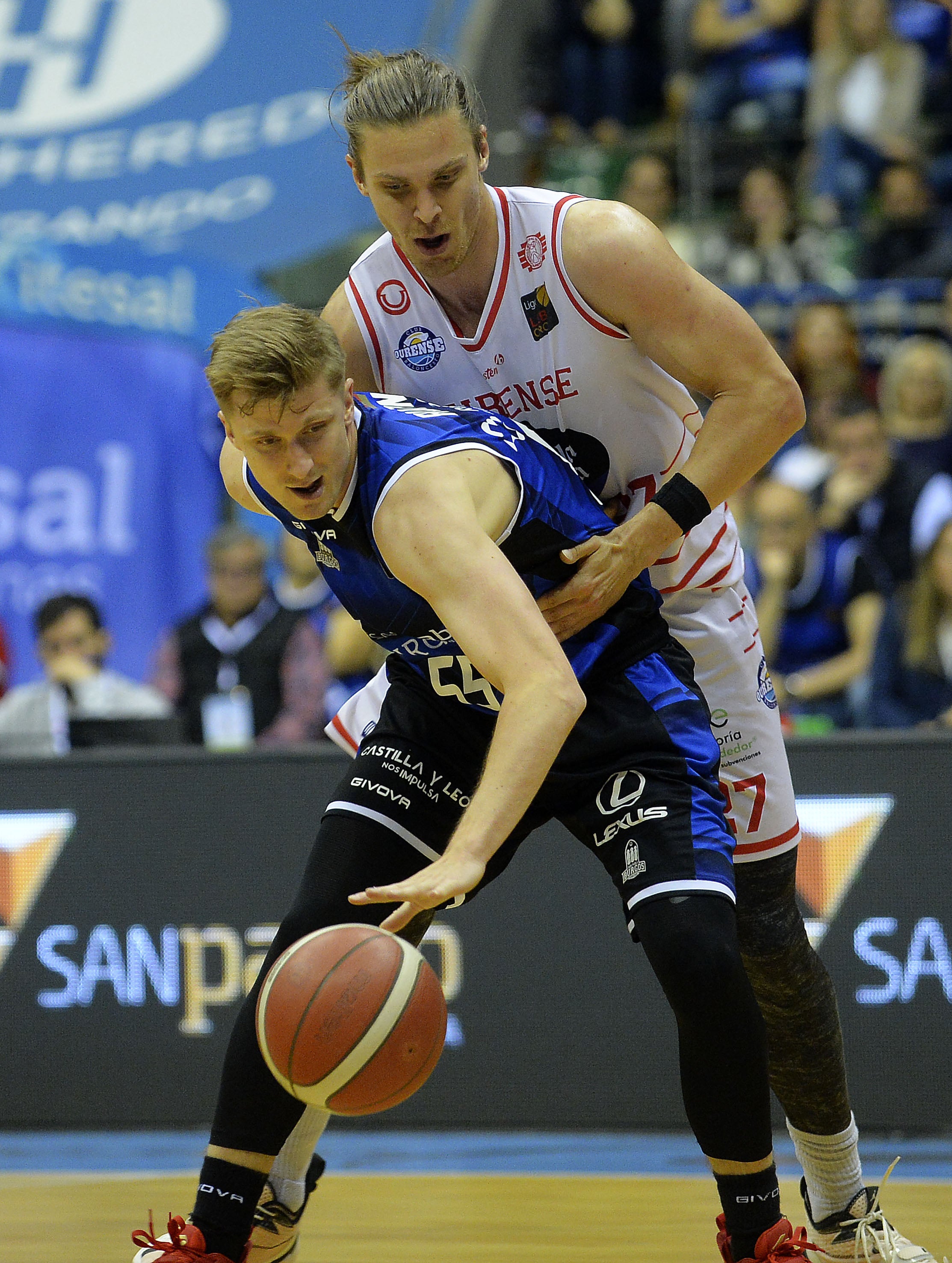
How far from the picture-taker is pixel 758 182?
9.26 m

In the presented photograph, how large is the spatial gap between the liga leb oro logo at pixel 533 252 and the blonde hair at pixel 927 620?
325 centimetres

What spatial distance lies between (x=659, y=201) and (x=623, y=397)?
669 cm

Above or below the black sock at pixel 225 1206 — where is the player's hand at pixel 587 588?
above

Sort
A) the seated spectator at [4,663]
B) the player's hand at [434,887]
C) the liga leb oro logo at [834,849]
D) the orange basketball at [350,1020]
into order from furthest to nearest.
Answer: the seated spectator at [4,663], the liga leb oro logo at [834,849], the orange basketball at [350,1020], the player's hand at [434,887]

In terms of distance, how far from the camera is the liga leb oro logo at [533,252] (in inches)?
124

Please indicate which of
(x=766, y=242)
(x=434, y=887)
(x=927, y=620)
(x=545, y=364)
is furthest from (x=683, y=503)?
(x=766, y=242)

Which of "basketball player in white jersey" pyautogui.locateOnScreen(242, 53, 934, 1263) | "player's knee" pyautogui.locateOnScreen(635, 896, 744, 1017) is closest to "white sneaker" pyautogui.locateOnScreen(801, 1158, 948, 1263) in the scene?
"basketball player in white jersey" pyautogui.locateOnScreen(242, 53, 934, 1263)

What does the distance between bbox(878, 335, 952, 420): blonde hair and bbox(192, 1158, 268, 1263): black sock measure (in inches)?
212

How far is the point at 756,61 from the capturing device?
1050 centimetres

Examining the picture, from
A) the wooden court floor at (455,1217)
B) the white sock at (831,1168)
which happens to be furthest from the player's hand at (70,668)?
the white sock at (831,1168)

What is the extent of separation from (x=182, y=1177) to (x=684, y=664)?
2205mm

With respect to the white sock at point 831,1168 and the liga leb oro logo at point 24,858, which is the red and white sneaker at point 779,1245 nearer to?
the white sock at point 831,1168

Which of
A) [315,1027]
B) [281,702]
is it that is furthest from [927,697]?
[315,1027]

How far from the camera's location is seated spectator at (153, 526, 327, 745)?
6.47 metres
